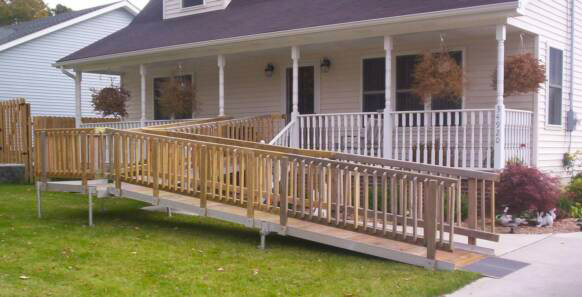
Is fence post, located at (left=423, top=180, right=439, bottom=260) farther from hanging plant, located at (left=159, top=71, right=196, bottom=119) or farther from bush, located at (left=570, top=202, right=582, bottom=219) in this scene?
hanging plant, located at (left=159, top=71, right=196, bottom=119)

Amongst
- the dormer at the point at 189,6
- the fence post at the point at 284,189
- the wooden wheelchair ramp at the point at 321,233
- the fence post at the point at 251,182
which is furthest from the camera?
the dormer at the point at 189,6

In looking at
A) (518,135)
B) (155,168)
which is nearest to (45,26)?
(155,168)

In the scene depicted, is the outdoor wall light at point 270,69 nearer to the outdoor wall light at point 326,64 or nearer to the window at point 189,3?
the outdoor wall light at point 326,64

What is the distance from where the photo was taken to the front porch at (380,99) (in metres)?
10.5

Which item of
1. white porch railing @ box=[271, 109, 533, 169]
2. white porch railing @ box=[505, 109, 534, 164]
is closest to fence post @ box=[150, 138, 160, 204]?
white porch railing @ box=[271, 109, 533, 169]

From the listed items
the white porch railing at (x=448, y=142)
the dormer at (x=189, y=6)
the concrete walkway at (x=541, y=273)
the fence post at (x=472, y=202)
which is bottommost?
the concrete walkway at (x=541, y=273)

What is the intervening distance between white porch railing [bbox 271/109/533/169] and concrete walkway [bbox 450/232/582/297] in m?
2.25

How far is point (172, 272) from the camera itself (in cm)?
604

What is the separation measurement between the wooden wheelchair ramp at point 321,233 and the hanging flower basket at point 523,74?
4.52m

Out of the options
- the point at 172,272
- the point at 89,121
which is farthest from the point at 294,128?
the point at 89,121

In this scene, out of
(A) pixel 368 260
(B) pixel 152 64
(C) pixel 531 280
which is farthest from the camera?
(B) pixel 152 64

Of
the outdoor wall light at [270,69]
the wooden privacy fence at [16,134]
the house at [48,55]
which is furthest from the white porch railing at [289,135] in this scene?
the house at [48,55]

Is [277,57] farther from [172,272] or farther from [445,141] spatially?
[172,272]

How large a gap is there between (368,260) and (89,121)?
50.1 feet
